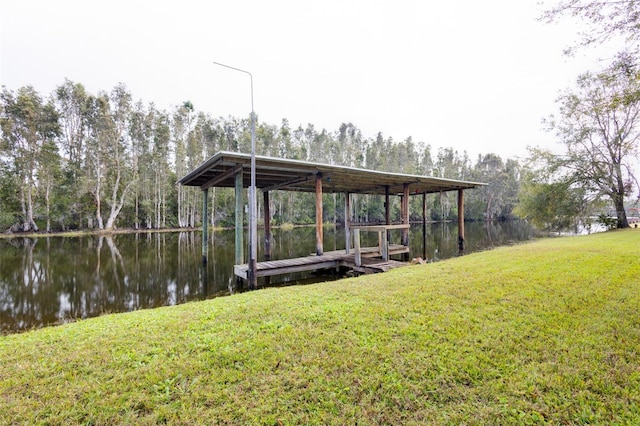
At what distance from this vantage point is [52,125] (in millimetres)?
23484

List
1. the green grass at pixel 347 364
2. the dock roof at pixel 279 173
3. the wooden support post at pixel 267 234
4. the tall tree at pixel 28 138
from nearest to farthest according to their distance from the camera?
the green grass at pixel 347 364
the dock roof at pixel 279 173
the wooden support post at pixel 267 234
the tall tree at pixel 28 138

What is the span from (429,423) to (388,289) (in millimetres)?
2998

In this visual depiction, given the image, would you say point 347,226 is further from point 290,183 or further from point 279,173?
point 279,173

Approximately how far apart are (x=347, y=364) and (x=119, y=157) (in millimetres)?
32236

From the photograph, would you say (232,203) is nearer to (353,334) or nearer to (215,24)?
(215,24)

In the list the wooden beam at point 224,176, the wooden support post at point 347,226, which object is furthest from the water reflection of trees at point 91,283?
the wooden support post at point 347,226

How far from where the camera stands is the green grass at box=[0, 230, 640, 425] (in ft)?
6.32

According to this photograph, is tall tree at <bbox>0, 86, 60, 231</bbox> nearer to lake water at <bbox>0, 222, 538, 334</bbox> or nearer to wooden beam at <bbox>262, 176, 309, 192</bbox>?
lake water at <bbox>0, 222, 538, 334</bbox>

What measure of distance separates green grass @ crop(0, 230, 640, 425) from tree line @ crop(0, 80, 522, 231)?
2319 cm

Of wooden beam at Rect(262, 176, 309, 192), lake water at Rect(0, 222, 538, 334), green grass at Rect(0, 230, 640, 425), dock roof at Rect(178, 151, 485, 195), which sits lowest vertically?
lake water at Rect(0, 222, 538, 334)

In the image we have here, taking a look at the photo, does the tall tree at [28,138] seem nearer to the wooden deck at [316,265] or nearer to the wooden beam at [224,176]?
the wooden beam at [224,176]

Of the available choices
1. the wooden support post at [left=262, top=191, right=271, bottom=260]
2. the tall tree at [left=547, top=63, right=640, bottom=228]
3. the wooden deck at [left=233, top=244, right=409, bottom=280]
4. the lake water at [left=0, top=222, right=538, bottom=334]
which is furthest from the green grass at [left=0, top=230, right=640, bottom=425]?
the tall tree at [left=547, top=63, right=640, bottom=228]

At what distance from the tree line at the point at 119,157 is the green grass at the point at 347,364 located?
2319cm

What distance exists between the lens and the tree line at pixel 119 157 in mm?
22344
